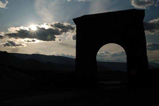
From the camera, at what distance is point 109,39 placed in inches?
475

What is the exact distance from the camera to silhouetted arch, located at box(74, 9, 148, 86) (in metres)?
11.5

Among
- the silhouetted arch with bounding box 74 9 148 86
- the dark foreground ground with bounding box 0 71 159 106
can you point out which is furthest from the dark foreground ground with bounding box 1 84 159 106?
the silhouetted arch with bounding box 74 9 148 86

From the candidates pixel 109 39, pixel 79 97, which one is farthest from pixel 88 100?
pixel 109 39

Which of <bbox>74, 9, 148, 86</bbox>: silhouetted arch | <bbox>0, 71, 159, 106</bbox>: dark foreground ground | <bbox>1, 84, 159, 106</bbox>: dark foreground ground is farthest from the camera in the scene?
<bbox>74, 9, 148, 86</bbox>: silhouetted arch

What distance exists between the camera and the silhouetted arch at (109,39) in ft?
37.8

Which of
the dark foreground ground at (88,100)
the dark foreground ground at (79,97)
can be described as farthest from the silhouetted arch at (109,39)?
the dark foreground ground at (88,100)

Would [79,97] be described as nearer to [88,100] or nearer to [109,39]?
[88,100]

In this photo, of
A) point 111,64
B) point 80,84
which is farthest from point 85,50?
A: point 111,64

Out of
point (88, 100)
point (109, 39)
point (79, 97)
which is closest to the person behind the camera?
point (88, 100)

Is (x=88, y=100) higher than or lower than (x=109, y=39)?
lower

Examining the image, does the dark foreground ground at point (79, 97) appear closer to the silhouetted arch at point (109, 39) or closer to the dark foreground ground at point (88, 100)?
the dark foreground ground at point (88, 100)

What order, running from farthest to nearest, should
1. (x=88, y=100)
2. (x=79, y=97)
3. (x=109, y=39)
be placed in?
(x=109, y=39) < (x=79, y=97) < (x=88, y=100)

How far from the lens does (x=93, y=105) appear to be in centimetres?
566

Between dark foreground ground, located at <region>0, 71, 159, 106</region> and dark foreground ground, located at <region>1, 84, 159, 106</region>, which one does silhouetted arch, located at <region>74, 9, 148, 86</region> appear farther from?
dark foreground ground, located at <region>1, 84, 159, 106</region>
